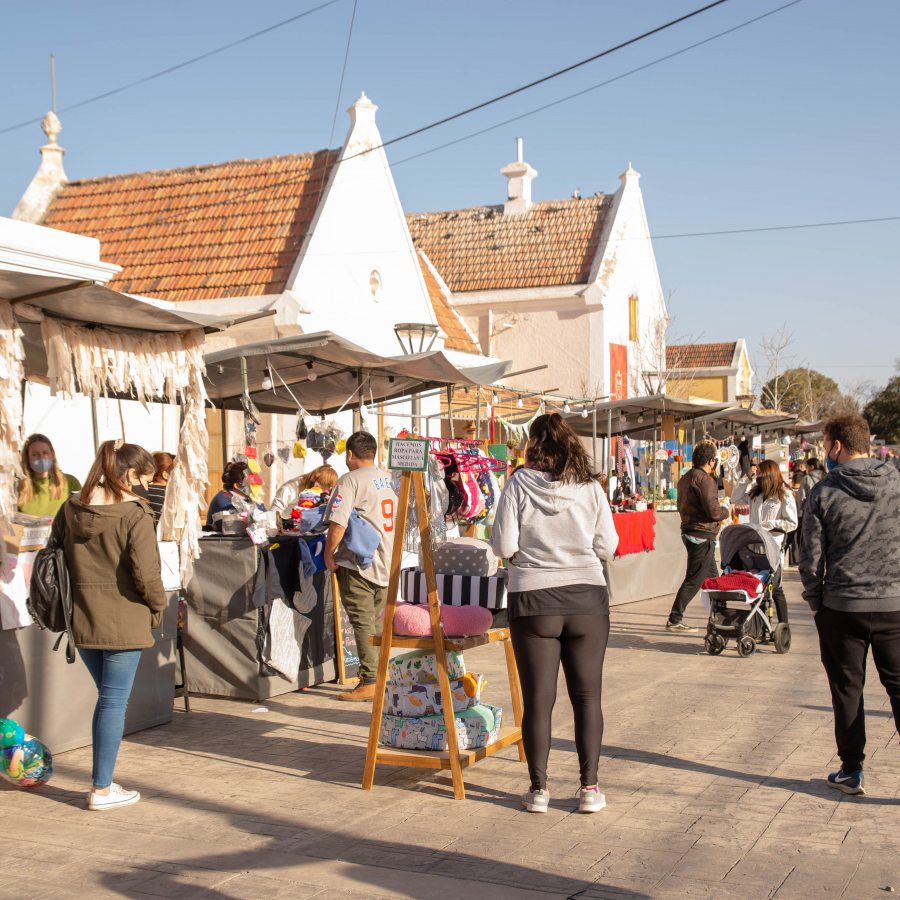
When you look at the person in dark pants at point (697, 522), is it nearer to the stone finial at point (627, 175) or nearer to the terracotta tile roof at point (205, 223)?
the terracotta tile roof at point (205, 223)

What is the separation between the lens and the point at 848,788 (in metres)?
5.08

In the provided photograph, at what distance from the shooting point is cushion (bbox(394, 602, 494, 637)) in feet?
17.7

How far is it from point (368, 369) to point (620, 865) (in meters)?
6.55

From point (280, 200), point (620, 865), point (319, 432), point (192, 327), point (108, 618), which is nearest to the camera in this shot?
point (620, 865)

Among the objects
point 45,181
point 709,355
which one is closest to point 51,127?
point 45,181

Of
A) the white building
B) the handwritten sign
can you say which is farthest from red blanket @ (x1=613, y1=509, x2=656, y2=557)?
the white building

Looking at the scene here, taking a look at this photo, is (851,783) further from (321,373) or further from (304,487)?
(321,373)

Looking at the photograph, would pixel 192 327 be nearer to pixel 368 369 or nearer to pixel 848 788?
pixel 368 369

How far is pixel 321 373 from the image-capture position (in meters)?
10.0

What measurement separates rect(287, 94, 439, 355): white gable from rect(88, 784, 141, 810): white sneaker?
11.6 metres

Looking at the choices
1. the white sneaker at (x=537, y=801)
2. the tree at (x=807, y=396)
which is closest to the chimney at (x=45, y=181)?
the white sneaker at (x=537, y=801)

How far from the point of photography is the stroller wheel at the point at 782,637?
914 centimetres

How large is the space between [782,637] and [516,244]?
21.1m

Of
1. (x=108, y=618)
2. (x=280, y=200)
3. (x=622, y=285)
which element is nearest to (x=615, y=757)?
(x=108, y=618)
